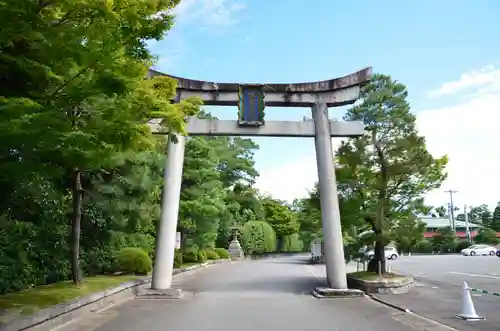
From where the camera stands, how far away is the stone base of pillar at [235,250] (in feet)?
154

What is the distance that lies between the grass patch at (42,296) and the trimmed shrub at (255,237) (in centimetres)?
3655

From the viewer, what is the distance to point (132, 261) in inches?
722

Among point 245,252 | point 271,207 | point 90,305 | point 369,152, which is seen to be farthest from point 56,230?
point 271,207

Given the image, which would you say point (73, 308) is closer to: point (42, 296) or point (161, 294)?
point (42, 296)

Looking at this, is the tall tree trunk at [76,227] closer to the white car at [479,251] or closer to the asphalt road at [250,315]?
the asphalt road at [250,315]

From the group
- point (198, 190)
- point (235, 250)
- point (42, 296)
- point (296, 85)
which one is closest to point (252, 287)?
point (296, 85)

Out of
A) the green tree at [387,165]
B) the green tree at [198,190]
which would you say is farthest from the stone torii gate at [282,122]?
the green tree at [198,190]

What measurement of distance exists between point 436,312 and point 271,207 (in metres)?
48.9

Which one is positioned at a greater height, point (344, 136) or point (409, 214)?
point (344, 136)

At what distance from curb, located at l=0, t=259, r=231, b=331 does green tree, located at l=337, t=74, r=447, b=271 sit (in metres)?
8.20

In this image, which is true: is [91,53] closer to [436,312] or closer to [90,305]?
[90,305]

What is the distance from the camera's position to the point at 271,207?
59.6 meters

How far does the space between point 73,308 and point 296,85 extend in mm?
9974

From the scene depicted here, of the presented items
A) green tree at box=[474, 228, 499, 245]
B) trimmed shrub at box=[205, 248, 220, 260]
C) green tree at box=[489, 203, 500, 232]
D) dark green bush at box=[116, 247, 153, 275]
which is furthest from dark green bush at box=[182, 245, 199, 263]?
green tree at box=[489, 203, 500, 232]
